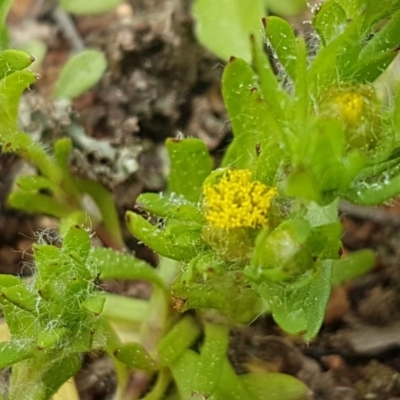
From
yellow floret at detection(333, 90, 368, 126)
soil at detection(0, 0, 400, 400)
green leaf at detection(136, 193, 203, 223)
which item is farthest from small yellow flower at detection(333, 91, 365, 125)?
soil at detection(0, 0, 400, 400)

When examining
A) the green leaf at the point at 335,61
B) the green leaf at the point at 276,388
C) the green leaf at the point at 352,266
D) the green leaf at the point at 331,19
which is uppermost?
the green leaf at the point at 331,19

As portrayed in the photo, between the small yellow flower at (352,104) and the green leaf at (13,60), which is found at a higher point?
the green leaf at (13,60)

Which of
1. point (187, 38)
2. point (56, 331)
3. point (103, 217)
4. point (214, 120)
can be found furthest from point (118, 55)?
point (56, 331)

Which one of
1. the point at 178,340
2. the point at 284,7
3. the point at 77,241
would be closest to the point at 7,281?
the point at 77,241

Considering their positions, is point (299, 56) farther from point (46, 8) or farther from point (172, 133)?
point (46, 8)

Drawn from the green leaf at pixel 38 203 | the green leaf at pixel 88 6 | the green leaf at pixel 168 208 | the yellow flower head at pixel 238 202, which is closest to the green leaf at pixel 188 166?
the green leaf at pixel 168 208

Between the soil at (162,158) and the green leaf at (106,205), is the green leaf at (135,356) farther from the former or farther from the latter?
the green leaf at (106,205)
